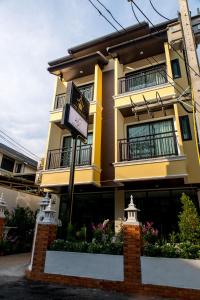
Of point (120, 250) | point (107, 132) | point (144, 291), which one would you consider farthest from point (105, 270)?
point (107, 132)

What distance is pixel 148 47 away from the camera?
35.1 feet

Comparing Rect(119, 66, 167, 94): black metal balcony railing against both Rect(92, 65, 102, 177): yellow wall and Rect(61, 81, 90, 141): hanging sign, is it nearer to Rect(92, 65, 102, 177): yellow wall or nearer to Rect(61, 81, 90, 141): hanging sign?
Rect(92, 65, 102, 177): yellow wall

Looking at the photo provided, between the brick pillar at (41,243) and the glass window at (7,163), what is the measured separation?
15.0 metres

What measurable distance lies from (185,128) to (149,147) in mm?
1676

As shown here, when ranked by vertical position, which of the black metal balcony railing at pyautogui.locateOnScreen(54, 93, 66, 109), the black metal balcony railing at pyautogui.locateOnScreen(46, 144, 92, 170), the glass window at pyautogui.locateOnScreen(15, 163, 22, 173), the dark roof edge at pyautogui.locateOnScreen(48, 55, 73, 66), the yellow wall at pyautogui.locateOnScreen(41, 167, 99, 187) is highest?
the dark roof edge at pyautogui.locateOnScreen(48, 55, 73, 66)

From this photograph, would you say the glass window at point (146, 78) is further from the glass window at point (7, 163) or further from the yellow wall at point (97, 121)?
the glass window at point (7, 163)

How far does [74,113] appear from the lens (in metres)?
7.62

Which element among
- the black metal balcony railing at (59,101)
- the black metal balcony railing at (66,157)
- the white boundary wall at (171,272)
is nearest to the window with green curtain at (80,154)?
the black metal balcony railing at (66,157)

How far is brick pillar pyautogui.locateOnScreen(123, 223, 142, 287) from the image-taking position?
5.04m

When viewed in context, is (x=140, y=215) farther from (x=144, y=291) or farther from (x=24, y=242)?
(x=24, y=242)

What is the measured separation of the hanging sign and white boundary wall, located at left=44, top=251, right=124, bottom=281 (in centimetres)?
392

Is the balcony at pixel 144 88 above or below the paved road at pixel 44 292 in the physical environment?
above

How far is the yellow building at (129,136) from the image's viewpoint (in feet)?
27.9

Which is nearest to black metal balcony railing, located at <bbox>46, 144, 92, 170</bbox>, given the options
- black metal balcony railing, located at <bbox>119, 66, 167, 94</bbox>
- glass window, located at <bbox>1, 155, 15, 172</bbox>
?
black metal balcony railing, located at <bbox>119, 66, 167, 94</bbox>
